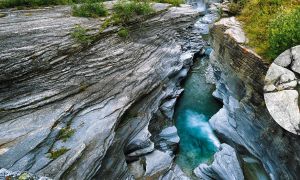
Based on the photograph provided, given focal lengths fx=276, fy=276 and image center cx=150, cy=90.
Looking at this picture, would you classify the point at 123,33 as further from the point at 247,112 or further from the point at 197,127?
the point at 247,112

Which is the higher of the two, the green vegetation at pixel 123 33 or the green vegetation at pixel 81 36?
the green vegetation at pixel 81 36

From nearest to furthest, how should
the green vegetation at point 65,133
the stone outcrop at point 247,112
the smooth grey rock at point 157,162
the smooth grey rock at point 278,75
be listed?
the smooth grey rock at point 278,75 < the stone outcrop at point 247,112 < the green vegetation at point 65,133 < the smooth grey rock at point 157,162

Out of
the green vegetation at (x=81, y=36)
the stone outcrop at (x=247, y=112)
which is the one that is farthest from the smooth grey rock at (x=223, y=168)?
the green vegetation at (x=81, y=36)

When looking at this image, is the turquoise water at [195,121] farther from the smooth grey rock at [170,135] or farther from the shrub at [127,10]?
the shrub at [127,10]

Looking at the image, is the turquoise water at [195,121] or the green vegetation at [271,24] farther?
the turquoise water at [195,121]

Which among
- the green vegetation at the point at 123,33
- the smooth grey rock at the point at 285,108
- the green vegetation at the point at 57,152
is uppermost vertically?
the green vegetation at the point at 123,33
